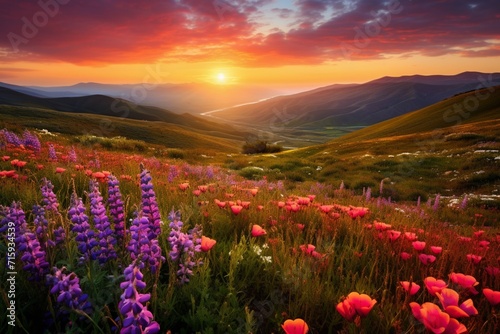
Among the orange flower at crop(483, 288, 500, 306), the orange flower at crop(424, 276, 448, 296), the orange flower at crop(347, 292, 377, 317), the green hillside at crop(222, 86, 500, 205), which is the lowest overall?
the green hillside at crop(222, 86, 500, 205)

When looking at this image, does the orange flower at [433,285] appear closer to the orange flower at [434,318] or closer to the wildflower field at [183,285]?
the wildflower field at [183,285]

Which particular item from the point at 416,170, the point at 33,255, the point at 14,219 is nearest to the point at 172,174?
the point at 14,219

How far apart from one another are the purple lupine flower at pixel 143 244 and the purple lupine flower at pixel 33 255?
2.02ft

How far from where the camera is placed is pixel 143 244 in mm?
2105

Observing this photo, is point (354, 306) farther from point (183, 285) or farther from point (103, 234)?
point (103, 234)

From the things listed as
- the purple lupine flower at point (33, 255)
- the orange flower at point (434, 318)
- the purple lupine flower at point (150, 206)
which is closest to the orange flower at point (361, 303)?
the orange flower at point (434, 318)

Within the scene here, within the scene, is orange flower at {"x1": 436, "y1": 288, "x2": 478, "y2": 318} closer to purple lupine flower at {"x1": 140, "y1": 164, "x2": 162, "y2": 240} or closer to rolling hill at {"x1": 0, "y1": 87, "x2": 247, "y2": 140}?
purple lupine flower at {"x1": 140, "y1": 164, "x2": 162, "y2": 240}

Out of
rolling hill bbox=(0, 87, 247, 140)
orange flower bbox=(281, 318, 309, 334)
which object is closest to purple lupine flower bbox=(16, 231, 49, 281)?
orange flower bbox=(281, 318, 309, 334)

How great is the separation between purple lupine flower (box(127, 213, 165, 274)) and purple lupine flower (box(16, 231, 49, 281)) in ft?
2.02

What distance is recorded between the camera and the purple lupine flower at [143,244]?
A: 1.99 m

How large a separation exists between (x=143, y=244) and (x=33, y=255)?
72cm

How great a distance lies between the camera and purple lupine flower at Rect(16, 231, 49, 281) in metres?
2.01

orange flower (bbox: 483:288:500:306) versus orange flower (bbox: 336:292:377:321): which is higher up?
orange flower (bbox: 336:292:377:321)

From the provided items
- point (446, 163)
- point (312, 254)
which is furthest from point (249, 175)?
point (312, 254)
